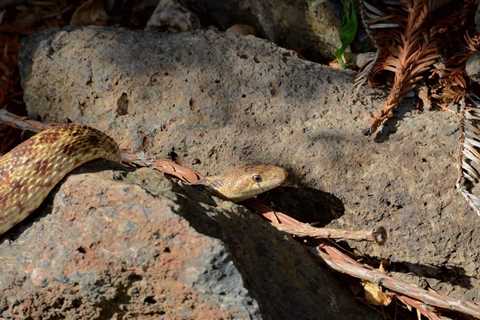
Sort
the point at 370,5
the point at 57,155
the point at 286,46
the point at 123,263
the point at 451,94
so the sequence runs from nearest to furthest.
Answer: the point at 123,263
the point at 57,155
the point at 451,94
the point at 370,5
the point at 286,46

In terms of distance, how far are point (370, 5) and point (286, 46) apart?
0.62m

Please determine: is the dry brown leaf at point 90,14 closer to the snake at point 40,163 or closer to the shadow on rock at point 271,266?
the snake at point 40,163

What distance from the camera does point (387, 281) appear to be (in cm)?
308

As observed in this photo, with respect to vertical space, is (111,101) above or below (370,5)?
below

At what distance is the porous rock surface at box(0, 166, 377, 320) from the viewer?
257 centimetres

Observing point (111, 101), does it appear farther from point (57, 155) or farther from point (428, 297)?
point (428, 297)

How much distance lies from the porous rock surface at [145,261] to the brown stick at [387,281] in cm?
18

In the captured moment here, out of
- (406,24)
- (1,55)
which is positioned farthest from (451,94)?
(1,55)

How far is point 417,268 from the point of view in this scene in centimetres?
336

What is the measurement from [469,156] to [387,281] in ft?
2.83

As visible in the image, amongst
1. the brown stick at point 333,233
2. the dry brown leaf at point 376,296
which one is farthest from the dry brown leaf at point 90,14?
the dry brown leaf at point 376,296

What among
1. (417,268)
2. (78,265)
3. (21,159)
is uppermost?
(21,159)

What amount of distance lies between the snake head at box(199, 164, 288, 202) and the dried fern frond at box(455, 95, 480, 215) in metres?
0.91

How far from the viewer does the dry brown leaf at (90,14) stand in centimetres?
460
